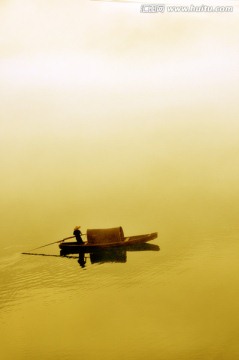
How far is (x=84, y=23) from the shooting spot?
2586 mm

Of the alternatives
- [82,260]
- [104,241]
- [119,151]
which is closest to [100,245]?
[104,241]

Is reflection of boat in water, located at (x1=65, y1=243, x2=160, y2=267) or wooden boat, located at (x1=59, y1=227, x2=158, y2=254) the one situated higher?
wooden boat, located at (x1=59, y1=227, x2=158, y2=254)

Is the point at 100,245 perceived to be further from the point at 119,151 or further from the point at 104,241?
the point at 119,151

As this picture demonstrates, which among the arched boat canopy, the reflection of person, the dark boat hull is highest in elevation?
the arched boat canopy

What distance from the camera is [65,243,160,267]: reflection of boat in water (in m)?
2.53

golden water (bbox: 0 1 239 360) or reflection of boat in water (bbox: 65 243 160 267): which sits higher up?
A: golden water (bbox: 0 1 239 360)

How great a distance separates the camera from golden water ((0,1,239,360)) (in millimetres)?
2506

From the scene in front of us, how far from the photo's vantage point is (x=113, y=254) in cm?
254

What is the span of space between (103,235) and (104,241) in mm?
37

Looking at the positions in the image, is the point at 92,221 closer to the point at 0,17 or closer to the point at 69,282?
the point at 69,282

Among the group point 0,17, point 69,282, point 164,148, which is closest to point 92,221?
point 69,282

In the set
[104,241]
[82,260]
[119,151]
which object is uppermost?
[119,151]

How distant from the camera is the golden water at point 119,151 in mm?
2506

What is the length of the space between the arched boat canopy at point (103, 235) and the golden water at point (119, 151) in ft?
0.16
